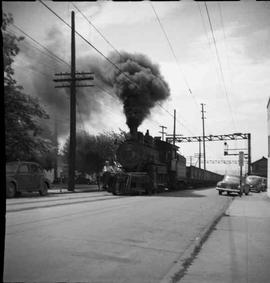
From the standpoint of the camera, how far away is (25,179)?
18469mm

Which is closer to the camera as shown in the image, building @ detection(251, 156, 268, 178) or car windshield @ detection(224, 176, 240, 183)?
car windshield @ detection(224, 176, 240, 183)

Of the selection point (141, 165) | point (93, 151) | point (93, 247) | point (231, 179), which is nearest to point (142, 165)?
point (141, 165)

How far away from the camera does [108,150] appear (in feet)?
147

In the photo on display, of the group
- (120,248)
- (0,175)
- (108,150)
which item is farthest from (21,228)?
(108,150)

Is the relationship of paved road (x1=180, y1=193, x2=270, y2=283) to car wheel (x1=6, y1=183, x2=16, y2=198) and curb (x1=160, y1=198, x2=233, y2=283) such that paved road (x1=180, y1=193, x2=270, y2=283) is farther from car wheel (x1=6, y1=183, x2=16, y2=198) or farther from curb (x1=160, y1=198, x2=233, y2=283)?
Result: car wheel (x1=6, y1=183, x2=16, y2=198)

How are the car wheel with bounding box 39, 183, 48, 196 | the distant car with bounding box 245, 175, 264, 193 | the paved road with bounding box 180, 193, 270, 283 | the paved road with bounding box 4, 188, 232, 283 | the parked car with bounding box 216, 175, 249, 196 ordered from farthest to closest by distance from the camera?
the distant car with bounding box 245, 175, 264, 193, the parked car with bounding box 216, 175, 249, 196, the car wheel with bounding box 39, 183, 48, 196, the paved road with bounding box 180, 193, 270, 283, the paved road with bounding box 4, 188, 232, 283

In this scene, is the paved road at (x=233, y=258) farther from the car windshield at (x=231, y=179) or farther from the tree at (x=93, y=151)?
the tree at (x=93, y=151)

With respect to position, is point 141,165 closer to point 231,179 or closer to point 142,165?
point 142,165

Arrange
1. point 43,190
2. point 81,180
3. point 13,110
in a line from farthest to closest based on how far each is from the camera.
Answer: point 81,180 < point 43,190 < point 13,110

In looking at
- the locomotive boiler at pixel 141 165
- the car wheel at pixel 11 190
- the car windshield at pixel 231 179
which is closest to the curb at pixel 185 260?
the car wheel at pixel 11 190

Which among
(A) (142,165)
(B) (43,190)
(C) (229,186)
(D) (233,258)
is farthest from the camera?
(C) (229,186)

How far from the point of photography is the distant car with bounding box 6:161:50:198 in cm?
1712

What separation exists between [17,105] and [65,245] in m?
3.56

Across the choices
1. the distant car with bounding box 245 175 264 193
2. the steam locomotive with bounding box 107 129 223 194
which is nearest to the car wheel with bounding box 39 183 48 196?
the steam locomotive with bounding box 107 129 223 194
